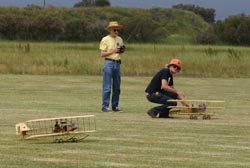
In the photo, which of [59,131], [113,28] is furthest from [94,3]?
[59,131]

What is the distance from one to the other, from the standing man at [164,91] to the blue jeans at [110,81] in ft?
3.62

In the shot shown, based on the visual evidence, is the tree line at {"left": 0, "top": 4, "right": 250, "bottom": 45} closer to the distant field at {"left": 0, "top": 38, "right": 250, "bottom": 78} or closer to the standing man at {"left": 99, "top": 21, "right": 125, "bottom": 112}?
the distant field at {"left": 0, "top": 38, "right": 250, "bottom": 78}

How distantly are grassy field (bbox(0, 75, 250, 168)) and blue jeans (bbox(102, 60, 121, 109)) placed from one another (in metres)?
0.35

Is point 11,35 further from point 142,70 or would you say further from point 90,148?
point 90,148

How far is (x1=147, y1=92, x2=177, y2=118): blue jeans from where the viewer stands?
46.3 feet

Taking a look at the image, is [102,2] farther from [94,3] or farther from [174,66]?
[174,66]

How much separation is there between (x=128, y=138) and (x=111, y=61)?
445 centimetres

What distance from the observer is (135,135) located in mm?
11359

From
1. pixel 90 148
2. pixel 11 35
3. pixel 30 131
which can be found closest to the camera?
pixel 90 148

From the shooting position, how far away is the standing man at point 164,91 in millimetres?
14148

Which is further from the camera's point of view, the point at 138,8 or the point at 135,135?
the point at 138,8

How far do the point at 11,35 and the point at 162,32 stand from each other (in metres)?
11.6

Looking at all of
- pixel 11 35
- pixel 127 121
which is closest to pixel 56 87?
pixel 127 121

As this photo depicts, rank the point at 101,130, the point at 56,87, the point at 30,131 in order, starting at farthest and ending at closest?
the point at 56,87, the point at 101,130, the point at 30,131
